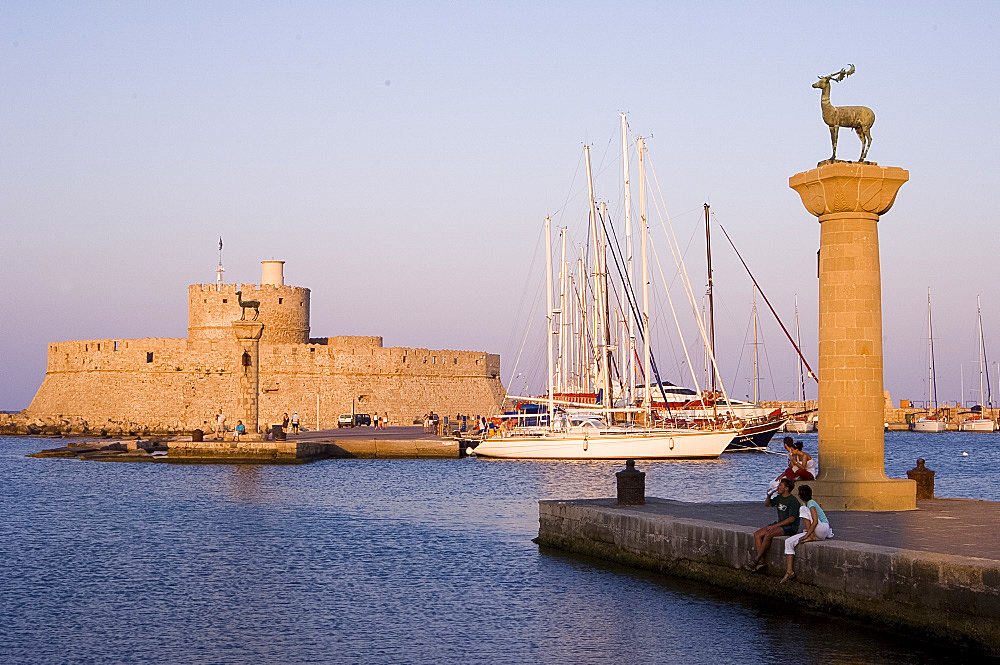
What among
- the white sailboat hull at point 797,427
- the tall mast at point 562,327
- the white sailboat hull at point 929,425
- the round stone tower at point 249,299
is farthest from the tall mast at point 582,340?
the white sailboat hull at point 929,425

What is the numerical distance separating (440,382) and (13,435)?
66.0 feet

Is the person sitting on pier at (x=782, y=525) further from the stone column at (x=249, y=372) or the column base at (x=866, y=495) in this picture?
the stone column at (x=249, y=372)

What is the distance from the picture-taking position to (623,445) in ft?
109

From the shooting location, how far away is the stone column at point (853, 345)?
1310cm

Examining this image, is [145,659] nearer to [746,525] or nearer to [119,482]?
[746,525]

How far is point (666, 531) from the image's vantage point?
12.3 metres

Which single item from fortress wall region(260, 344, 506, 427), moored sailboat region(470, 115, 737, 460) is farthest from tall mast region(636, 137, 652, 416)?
fortress wall region(260, 344, 506, 427)

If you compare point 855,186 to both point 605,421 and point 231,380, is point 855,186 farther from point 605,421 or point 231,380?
point 231,380

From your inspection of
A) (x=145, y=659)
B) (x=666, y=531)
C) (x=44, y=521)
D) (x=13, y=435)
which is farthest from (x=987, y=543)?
(x=13, y=435)

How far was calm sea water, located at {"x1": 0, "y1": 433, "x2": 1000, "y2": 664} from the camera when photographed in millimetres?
9727

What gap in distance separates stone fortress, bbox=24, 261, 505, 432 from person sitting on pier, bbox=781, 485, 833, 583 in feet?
124

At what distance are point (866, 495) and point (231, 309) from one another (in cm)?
3849

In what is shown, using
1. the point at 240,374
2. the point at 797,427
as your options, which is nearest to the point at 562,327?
the point at 240,374

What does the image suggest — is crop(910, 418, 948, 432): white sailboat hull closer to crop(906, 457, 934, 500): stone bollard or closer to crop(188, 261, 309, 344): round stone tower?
crop(188, 261, 309, 344): round stone tower
